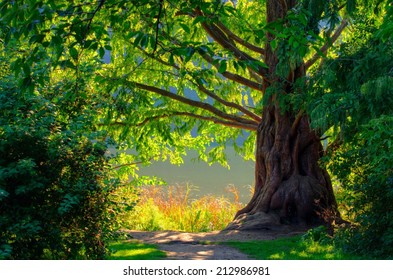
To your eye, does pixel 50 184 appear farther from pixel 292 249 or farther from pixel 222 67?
pixel 292 249

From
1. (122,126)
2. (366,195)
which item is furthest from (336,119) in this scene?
(122,126)

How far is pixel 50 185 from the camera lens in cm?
704

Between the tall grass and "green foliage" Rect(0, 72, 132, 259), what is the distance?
23.5ft

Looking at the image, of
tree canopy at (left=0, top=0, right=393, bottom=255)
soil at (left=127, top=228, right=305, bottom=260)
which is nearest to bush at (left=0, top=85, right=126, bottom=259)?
tree canopy at (left=0, top=0, right=393, bottom=255)

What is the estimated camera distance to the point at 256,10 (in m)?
15.4

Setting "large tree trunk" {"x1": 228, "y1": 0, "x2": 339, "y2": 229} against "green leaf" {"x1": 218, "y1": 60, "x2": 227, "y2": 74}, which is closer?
"green leaf" {"x1": 218, "y1": 60, "x2": 227, "y2": 74}

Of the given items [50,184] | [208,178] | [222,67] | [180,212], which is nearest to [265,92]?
[180,212]

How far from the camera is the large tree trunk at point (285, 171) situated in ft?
42.0

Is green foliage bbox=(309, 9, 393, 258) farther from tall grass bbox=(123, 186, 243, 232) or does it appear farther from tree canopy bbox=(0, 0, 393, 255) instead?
tall grass bbox=(123, 186, 243, 232)

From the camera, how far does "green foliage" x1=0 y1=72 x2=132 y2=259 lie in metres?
6.69

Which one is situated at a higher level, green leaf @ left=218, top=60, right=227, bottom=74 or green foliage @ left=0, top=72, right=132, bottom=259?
green leaf @ left=218, top=60, right=227, bottom=74

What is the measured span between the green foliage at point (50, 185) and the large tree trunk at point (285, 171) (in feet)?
19.0

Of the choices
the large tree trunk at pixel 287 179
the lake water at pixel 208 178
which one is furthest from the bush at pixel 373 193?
the lake water at pixel 208 178

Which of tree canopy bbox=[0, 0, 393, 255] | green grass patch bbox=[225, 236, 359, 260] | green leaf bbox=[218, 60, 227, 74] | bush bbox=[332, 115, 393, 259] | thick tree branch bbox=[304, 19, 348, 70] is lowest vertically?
green grass patch bbox=[225, 236, 359, 260]
